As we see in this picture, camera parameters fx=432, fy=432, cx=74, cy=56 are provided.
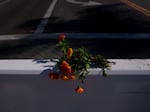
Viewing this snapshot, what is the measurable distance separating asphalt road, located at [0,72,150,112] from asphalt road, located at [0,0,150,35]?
27.9ft

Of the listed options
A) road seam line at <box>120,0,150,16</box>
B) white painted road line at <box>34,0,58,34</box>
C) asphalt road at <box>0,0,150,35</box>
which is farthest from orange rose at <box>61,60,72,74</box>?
road seam line at <box>120,0,150,16</box>

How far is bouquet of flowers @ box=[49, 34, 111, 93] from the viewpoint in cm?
406

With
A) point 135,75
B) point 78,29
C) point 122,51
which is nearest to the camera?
point 135,75

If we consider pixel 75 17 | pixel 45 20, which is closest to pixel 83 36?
pixel 45 20

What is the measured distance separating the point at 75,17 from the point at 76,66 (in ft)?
37.3

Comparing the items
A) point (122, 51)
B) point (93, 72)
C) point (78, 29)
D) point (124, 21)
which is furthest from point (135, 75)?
point (124, 21)

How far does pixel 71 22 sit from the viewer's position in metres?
14.5

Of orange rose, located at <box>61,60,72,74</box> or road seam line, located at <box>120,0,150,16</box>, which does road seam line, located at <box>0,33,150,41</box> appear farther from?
orange rose, located at <box>61,60,72,74</box>

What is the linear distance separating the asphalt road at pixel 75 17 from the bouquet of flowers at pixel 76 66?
28.0 ft

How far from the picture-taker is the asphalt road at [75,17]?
43.3 feet

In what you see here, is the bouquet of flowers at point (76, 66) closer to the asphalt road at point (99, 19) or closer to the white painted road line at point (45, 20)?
the asphalt road at point (99, 19)

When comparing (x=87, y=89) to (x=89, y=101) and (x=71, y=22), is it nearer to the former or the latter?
(x=89, y=101)

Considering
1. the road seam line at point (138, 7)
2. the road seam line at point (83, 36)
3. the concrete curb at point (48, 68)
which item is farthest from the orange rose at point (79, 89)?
the road seam line at point (138, 7)

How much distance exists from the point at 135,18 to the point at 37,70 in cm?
1095
